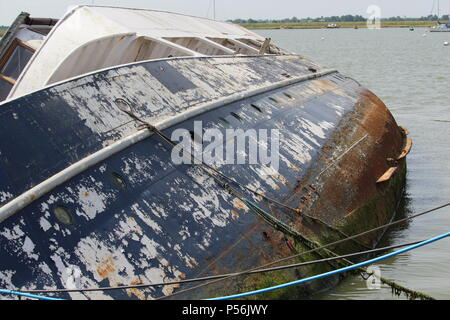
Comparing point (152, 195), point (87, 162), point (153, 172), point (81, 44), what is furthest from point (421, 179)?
point (87, 162)

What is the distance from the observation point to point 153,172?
6.50 m

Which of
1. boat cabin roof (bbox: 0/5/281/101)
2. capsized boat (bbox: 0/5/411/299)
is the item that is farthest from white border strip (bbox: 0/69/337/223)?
boat cabin roof (bbox: 0/5/281/101)

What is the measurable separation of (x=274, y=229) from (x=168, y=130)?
1645 millimetres

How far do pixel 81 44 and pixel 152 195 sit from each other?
319 cm

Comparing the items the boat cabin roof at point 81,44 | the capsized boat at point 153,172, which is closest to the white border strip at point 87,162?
the capsized boat at point 153,172

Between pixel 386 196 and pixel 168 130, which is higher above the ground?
pixel 168 130

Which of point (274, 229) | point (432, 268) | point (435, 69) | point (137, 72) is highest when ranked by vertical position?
point (137, 72)

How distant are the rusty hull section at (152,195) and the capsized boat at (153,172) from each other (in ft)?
0.05

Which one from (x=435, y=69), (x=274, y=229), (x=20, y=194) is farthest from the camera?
(x=435, y=69)

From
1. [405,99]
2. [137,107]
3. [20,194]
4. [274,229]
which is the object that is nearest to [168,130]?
[137,107]

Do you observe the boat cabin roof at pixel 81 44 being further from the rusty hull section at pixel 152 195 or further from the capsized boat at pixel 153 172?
the rusty hull section at pixel 152 195
